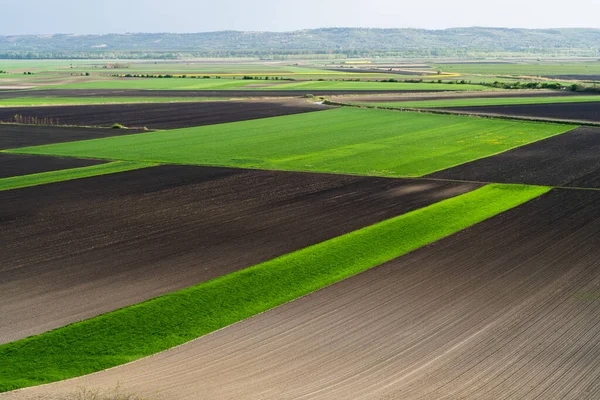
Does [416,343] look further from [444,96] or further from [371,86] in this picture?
[371,86]

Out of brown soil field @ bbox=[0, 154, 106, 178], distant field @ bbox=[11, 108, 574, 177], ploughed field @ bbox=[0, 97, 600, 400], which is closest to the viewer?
ploughed field @ bbox=[0, 97, 600, 400]

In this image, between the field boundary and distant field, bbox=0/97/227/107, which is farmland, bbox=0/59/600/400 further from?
distant field, bbox=0/97/227/107

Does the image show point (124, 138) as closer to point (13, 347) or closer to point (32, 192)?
point (32, 192)

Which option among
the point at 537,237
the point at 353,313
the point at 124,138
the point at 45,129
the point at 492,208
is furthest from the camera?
the point at 45,129

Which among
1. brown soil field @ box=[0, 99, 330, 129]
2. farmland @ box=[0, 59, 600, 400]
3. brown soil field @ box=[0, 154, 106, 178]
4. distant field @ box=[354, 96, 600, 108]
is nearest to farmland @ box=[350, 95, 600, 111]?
distant field @ box=[354, 96, 600, 108]

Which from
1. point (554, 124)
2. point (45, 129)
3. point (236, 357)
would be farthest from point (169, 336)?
point (554, 124)
